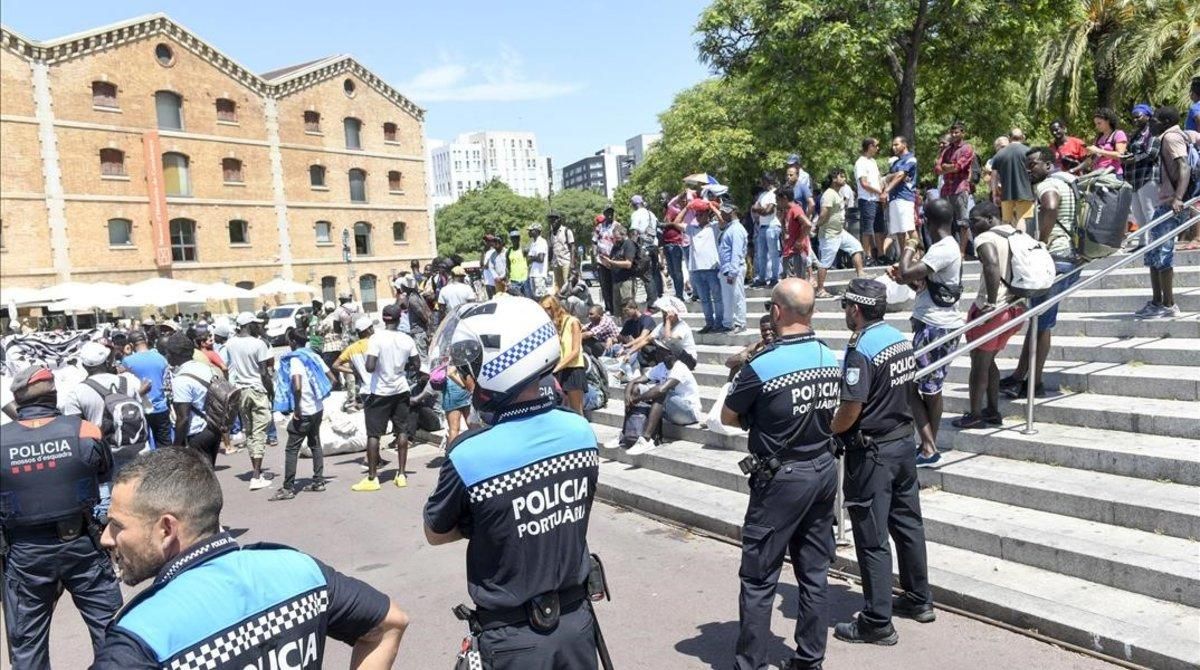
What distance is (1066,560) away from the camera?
5.12 meters

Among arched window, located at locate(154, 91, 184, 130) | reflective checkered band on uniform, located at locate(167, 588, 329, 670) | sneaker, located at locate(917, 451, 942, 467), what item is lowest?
sneaker, located at locate(917, 451, 942, 467)

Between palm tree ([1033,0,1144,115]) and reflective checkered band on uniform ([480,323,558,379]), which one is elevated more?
palm tree ([1033,0,1144,115])

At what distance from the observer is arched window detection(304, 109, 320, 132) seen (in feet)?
140

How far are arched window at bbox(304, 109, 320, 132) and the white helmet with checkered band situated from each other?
144ft

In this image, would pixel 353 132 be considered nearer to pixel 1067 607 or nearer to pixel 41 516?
pixel 41 516

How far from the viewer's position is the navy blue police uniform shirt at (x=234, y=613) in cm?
185

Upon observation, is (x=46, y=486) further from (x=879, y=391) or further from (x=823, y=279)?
(x=823, y=279)

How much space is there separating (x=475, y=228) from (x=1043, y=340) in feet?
206

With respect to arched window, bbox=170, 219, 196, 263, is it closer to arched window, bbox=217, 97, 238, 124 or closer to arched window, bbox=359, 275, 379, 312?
arched window, bbox=217, 97, 238, 124

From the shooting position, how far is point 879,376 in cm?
461

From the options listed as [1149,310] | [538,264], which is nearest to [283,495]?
[538,264]

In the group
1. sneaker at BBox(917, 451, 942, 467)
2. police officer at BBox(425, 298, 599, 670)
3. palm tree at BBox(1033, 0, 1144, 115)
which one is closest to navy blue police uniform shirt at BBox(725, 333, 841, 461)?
police officer at BBox(425, 298, 599, 670)

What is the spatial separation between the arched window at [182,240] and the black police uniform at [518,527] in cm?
3886

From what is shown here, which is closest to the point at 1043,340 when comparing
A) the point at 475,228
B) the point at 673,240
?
the point at 673,240
